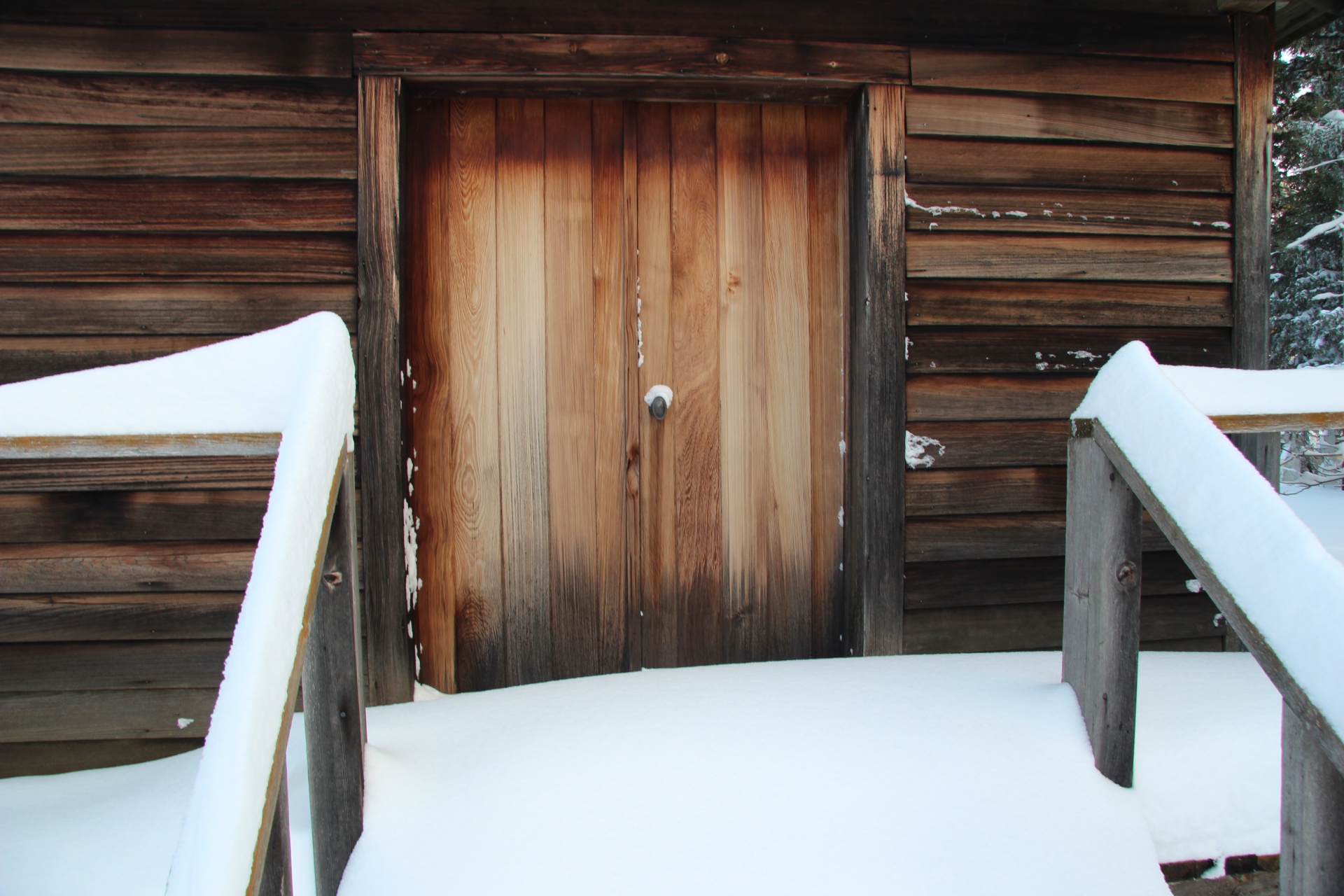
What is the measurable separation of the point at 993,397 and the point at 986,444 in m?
0.15

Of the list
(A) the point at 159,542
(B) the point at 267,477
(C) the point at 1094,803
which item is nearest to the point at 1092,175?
(C) the point at 1094,803

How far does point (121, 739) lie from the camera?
2016 mm

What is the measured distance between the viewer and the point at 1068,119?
221 cm

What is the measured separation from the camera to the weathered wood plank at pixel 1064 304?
7.13 feet

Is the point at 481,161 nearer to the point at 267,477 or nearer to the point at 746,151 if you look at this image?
the point at 746,151

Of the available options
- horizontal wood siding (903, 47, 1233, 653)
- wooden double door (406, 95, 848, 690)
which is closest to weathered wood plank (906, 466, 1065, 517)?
horizontal wood siding (903, 47, 1233, 653)

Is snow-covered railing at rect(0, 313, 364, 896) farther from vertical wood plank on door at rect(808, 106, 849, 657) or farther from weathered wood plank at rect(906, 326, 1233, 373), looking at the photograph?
weathered wood plank at rect(906, 326, 1233, 373)

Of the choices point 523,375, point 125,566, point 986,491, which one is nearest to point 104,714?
point 125,566

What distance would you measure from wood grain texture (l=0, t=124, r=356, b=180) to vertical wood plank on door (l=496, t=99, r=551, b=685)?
0.46m

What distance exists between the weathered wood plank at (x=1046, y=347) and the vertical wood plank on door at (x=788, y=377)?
0.37m

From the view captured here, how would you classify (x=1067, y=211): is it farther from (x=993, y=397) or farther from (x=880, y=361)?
(x=880, y=361)

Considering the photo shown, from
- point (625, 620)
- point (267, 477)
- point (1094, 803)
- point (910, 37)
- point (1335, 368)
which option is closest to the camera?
point (1094, 803)

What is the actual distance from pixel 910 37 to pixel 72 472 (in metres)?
2.41

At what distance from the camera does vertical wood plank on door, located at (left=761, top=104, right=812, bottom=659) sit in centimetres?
226
